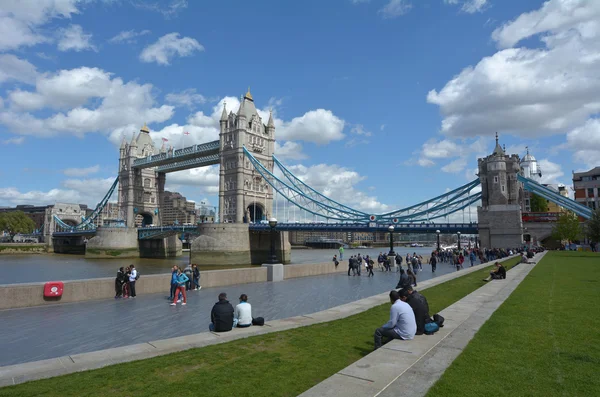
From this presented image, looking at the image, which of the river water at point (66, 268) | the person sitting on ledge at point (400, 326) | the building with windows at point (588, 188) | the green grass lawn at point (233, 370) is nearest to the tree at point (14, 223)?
the river water at point (66, 268)

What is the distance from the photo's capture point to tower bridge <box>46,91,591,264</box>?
1729 inches

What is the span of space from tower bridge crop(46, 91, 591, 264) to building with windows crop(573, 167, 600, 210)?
10.3 meters

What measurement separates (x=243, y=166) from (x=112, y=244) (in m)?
25.9

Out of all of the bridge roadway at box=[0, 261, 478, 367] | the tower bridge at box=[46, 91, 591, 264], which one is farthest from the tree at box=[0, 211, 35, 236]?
the bridge roadway at box=[0, 261, 478, 367]

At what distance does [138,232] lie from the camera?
6794cm

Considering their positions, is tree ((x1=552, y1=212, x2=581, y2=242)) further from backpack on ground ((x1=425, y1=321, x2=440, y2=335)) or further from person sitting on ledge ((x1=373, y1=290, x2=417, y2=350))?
person sitting on ledge ((x1=373, y1=290, x2=417, y2=350))

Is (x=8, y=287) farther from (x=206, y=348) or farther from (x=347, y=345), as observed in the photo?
(x=347, y=345)

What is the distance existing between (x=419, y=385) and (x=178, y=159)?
78.0 meters

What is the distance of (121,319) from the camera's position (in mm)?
9719

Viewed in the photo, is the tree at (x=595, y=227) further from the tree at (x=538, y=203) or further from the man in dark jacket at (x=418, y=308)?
the man in dark jacket at (x=418, y=308)

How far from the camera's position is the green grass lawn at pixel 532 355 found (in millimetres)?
4148

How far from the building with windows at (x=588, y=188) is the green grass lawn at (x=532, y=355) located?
69401mm

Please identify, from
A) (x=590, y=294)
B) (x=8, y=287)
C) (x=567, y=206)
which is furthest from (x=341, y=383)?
(x=567, y=206)

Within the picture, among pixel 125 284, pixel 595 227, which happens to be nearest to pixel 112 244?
pixel 125 284
